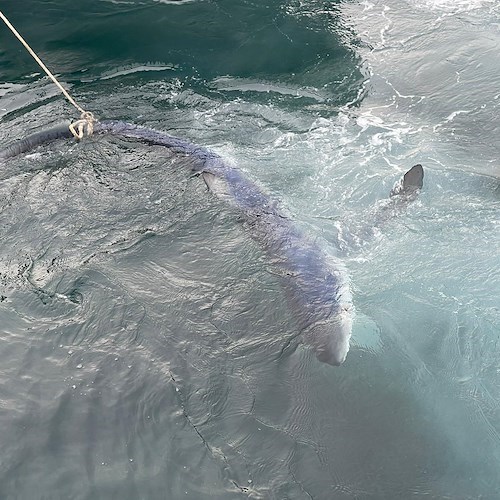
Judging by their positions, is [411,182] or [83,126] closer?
[411,182]

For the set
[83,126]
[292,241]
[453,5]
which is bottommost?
[292,241]

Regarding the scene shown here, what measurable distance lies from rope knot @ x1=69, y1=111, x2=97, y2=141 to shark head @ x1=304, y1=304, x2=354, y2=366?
4.83 metres

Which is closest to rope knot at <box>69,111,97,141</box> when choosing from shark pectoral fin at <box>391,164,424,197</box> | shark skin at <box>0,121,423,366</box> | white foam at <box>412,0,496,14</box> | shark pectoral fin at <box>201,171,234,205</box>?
shark skin at <box>0,121,423,366</box>

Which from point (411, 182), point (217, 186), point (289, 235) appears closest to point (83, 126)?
point (217, 186)

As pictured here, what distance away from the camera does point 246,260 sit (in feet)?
24.8

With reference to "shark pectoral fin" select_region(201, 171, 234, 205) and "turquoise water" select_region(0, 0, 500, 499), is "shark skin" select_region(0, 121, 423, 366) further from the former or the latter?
"turquoise water" select_region(0, 0, 500, 499)

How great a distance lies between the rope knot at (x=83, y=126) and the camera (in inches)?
354

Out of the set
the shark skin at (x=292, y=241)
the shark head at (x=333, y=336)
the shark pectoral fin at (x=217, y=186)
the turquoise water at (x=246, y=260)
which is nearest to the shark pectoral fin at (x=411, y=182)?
the shark skin at (x=292, y=241)

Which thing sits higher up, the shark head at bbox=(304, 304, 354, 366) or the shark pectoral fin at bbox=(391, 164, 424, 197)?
the shark pectoral fin at bbox=(391, 164, 424, 197)

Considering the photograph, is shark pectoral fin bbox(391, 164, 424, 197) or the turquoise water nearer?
the turquoise water

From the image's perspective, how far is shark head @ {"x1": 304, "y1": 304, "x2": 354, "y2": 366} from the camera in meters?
6.45

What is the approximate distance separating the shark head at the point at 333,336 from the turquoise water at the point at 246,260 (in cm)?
13

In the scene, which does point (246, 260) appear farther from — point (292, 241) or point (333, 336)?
point (333, 336)

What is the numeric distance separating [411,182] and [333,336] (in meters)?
2.67
